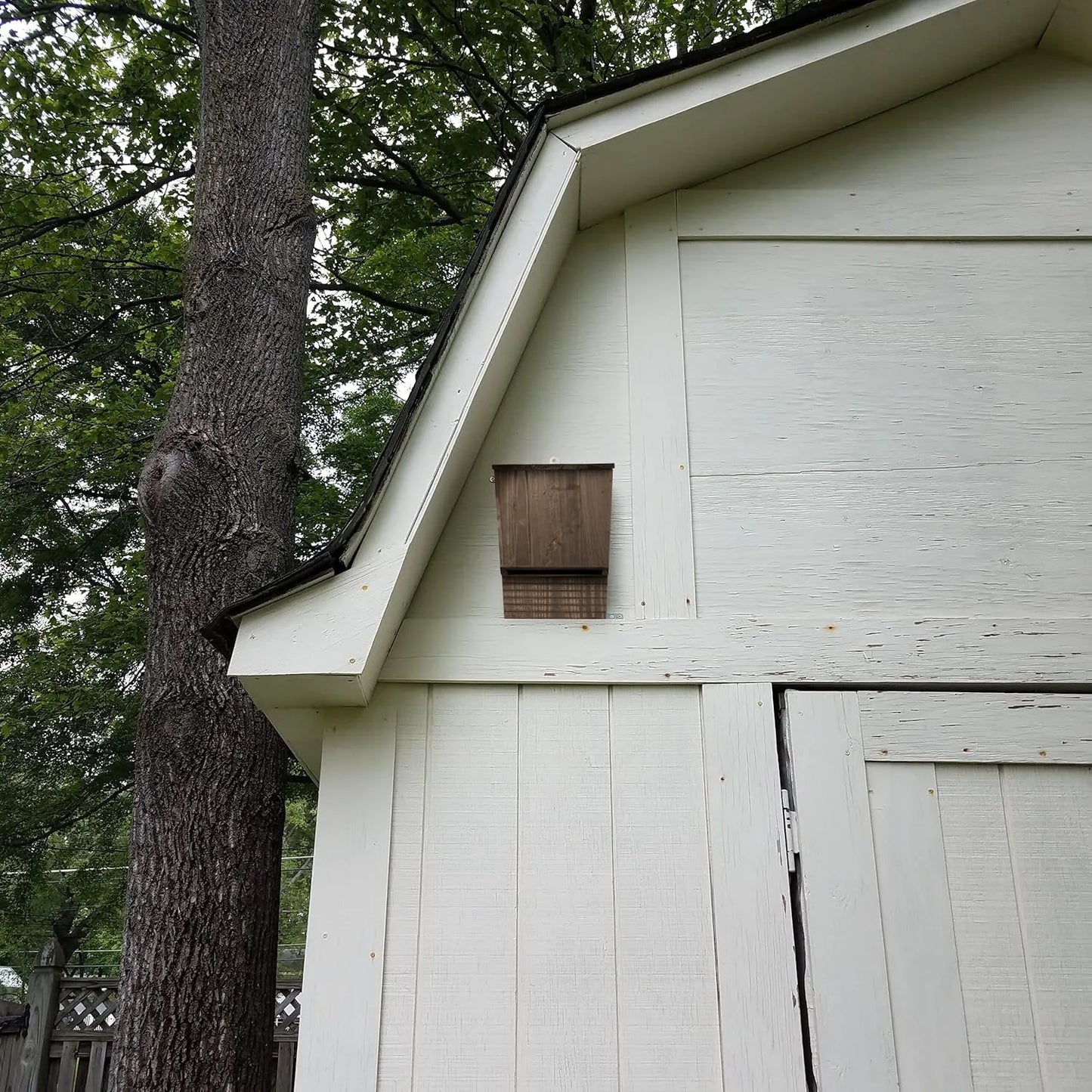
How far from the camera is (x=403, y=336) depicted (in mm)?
6504

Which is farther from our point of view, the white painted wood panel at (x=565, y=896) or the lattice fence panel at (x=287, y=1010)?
the lattice fence panel at (x=287, y=1010)

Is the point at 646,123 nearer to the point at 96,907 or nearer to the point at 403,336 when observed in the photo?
the point at 403,336

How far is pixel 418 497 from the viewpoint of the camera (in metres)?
1.92

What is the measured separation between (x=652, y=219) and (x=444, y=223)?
4.14m

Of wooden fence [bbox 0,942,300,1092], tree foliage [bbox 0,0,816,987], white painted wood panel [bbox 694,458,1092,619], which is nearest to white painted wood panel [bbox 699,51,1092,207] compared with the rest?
white painted wood panel [bbox 694,458,1092,619]

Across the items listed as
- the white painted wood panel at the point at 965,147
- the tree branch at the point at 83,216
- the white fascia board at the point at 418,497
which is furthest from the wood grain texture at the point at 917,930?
the tree branch at the point at 83,216

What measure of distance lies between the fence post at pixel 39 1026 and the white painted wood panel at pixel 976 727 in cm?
683

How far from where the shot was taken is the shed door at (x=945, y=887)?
5.87ft

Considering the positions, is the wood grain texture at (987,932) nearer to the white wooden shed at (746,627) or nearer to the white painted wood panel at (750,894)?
the white wooden shed at (746,627)

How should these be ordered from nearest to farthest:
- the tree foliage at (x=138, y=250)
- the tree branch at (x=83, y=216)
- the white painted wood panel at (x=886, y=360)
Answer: the white painted wood panel at (x=886, y=360), the tree branch at (x=83, y=216), the tree foliage at (x=138, y=250)

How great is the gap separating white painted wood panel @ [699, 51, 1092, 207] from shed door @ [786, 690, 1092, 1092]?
57.8 inches

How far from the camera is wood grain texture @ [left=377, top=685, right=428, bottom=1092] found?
1.81 meters

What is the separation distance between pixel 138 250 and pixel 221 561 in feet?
19.5

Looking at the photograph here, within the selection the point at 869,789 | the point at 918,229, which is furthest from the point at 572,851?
the point at 918,229
